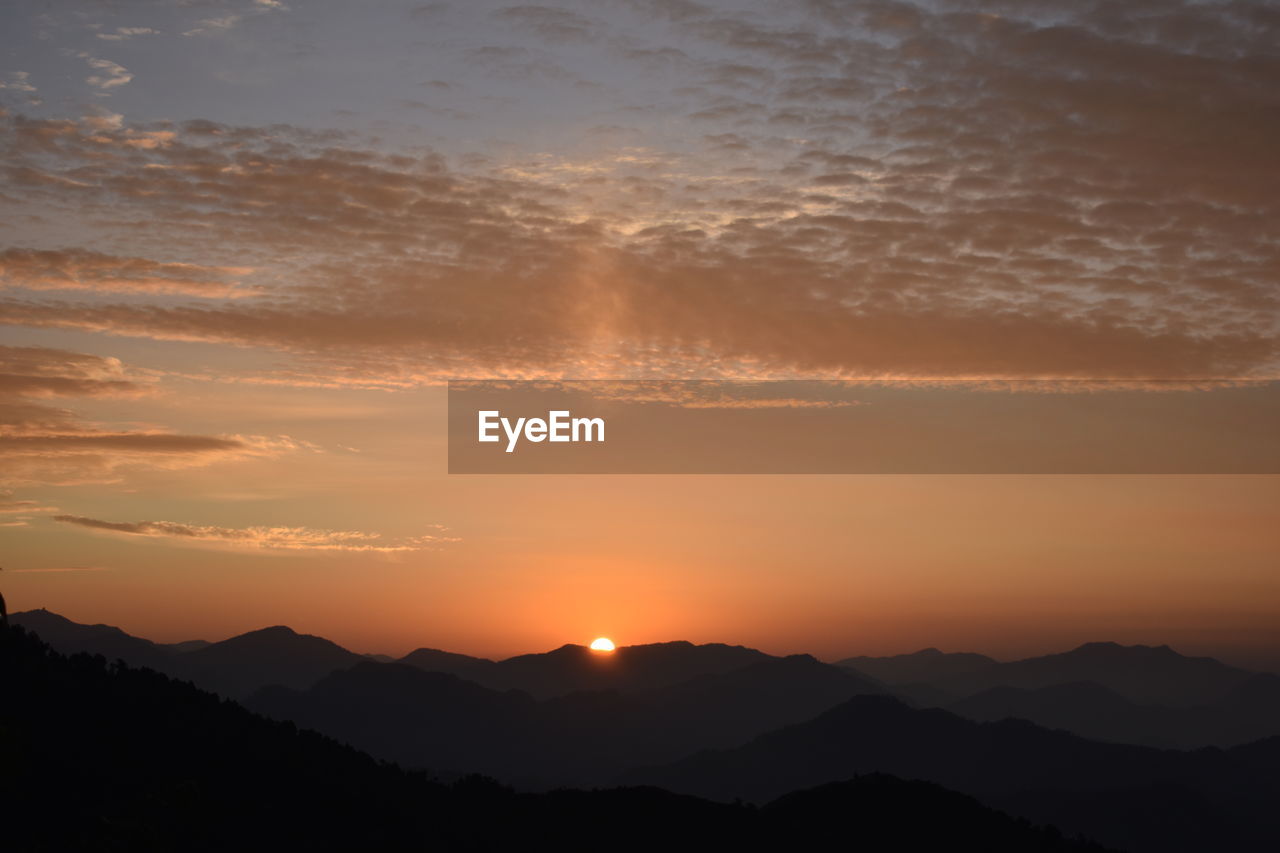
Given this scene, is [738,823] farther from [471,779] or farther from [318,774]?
[318,774]

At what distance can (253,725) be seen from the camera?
9756 centimetres

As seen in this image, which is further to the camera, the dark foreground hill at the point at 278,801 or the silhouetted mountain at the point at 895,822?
the silhouetted mountain at the point at 895,822

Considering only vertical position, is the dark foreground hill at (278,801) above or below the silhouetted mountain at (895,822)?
above

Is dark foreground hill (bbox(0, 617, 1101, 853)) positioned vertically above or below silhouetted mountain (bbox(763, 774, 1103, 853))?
above

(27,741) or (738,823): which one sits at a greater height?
(27,741)

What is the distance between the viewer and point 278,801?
79.9 m

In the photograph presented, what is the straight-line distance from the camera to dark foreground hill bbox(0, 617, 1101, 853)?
6306 centimetres

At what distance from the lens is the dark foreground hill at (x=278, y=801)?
63062mm

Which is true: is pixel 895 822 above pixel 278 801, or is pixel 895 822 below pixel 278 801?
below

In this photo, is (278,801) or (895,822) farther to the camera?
(895,822)

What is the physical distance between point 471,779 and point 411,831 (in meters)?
22.9

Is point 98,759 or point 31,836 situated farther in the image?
point 98,759

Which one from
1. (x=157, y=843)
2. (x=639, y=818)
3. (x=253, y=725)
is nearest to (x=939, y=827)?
(x=639, y=818)

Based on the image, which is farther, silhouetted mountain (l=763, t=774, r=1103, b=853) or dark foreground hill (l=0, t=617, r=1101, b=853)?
silhouetted mountain (l=763, t=774, r=1103, b=853)
